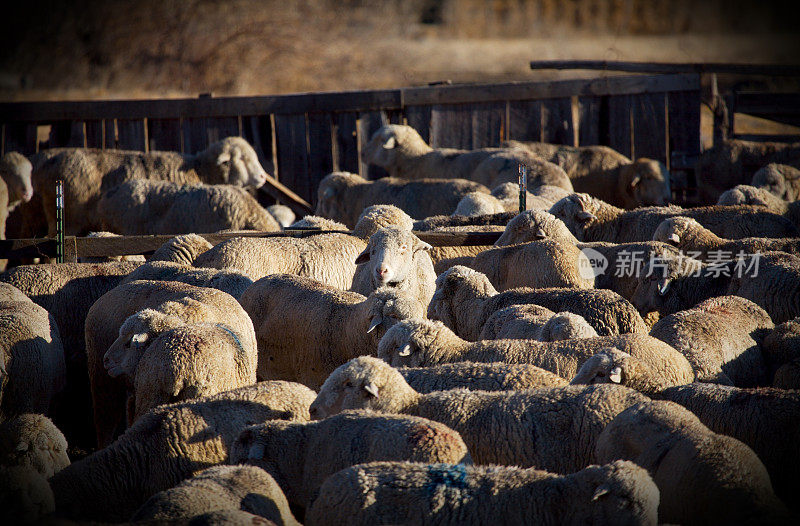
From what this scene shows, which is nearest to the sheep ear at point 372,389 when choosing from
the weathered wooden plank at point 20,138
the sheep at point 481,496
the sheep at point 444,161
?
the sheep at point 481,496

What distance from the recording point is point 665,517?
370cm

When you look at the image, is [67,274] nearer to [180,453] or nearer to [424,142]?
[180,453]

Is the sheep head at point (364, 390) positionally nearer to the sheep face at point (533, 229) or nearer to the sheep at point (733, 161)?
the sheep face at point (533, 229)

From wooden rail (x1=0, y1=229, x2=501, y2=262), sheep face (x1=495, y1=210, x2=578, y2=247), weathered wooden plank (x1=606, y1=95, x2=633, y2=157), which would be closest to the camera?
sheep face (x1=495, y1=210, x2=578, y2=247)

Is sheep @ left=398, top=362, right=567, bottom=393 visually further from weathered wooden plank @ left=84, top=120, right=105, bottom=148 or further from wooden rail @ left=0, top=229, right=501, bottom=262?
weathered wooden plank @ left=84, top=120, right=105, bottom=148

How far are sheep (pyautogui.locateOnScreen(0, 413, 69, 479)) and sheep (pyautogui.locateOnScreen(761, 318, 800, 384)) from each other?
4.25m

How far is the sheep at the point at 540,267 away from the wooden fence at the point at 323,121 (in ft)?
24.8

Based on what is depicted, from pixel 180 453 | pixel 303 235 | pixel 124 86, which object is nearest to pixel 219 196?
pixel 303 235

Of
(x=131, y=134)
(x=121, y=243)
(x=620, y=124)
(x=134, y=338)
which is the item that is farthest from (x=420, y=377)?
(x=131, y=134)

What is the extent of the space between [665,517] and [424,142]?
1194 centimetres

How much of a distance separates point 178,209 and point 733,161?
8.90 meters

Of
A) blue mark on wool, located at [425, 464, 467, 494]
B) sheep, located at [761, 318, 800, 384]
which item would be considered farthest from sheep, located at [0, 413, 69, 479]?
sheep, located at [761, 318, 800, 384]

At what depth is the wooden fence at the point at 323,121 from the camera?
1498 cm

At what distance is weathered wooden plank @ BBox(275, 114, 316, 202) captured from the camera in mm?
15156
